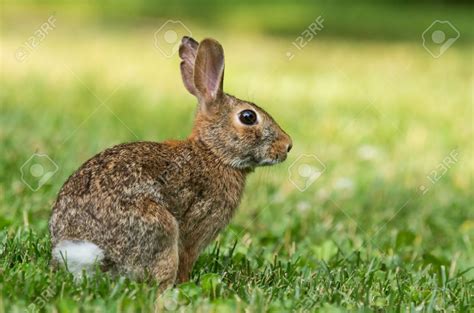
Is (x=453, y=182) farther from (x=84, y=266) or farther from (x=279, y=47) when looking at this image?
(x=279, y=47)

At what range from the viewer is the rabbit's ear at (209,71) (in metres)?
4.52

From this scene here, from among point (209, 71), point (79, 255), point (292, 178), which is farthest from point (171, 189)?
point (292, 178)

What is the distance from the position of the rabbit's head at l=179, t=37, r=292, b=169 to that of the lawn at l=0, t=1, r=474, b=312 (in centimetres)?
55

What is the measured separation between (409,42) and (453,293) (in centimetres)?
1534

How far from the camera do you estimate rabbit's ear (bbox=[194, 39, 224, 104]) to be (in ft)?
14.8

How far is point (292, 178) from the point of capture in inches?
275

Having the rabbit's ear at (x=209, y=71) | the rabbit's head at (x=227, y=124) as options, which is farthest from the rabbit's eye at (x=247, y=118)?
the rabbit's ear at (x=209, y=71)

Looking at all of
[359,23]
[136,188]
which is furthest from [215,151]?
[359,23]

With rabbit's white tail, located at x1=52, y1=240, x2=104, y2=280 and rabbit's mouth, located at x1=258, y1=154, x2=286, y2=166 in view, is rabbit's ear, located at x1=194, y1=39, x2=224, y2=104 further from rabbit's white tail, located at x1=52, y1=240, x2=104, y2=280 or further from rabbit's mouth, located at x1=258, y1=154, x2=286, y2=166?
rabbit's white tail, located at x1=52, y1=240, x2=104, y2=280

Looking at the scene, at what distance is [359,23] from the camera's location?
2238 centimetres

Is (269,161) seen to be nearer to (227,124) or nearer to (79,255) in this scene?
(227,124)

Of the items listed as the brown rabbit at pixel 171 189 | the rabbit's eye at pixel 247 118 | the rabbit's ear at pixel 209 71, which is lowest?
the brown rabbit at pixel 171 189

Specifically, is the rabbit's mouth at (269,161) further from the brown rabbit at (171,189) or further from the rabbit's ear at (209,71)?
the rabbit's ear at (209,71)

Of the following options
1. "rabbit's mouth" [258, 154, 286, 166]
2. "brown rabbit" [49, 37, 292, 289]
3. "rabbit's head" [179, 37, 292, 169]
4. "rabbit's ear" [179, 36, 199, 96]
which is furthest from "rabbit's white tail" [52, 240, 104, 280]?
"rabbit's ear" [179, 36, 199, 96]
